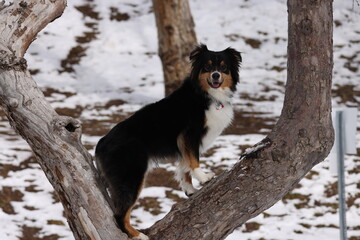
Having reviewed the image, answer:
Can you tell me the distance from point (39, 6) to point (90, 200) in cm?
160

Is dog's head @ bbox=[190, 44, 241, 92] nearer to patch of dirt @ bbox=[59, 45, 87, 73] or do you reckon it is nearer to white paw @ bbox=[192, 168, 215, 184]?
white paw @ bbox=[192, 168, 215, 184]

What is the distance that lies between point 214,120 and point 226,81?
42 centimetres

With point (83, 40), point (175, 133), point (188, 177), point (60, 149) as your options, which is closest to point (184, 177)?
point (188, 177)

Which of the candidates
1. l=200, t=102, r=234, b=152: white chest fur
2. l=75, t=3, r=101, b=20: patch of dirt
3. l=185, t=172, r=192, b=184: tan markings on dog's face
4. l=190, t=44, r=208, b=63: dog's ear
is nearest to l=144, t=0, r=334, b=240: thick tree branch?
l=185, t=172, r=192, b=184: tan markings on dog's face

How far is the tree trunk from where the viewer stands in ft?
40.2

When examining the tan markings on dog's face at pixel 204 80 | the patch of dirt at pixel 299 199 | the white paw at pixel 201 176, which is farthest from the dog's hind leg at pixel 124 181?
the patch of dirt at pixel 299 199

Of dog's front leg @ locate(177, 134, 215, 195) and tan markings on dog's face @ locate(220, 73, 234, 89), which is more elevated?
tan markings on dog's face @ locate(220, 73, 234, 89)

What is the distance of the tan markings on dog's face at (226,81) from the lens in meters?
5.73

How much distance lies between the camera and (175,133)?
525cm

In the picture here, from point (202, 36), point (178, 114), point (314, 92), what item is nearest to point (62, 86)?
point (202, 36)

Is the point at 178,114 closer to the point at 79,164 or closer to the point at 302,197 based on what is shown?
the point at 79,164

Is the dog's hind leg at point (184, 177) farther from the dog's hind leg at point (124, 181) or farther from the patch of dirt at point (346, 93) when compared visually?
the patch of dirt at point (346, 93)

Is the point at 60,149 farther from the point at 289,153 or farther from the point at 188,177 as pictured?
the point at 289,153

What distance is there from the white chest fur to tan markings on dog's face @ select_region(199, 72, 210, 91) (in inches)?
6.4
